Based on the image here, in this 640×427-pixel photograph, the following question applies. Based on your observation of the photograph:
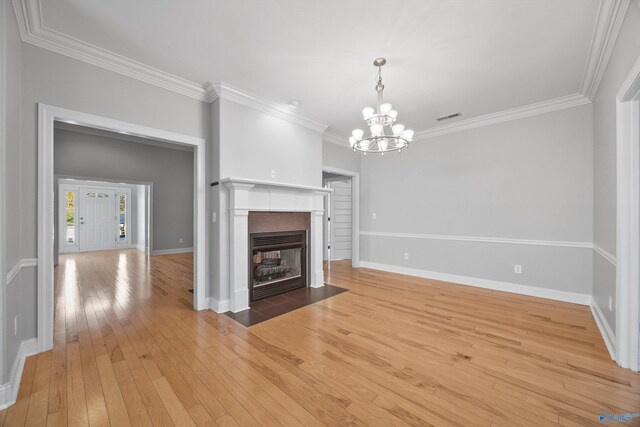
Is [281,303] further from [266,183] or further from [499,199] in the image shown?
[499,199]

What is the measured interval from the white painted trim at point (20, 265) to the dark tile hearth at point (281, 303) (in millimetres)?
1802

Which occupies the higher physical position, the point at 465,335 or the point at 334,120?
the point at 334,120

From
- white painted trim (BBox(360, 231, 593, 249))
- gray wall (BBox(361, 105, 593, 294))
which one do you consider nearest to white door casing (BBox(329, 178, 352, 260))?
white painted trim (BBox(360, 231, 593, 249))

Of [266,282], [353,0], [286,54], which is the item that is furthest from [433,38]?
[266,282]

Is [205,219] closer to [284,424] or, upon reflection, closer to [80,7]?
[80,7]

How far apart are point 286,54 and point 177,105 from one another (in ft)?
5.00

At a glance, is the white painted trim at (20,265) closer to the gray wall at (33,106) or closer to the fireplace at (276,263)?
the gray wall at (33,106)

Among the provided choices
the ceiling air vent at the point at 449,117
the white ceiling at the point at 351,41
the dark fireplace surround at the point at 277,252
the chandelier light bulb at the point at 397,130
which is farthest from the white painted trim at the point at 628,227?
the dark fireplace surround at the point at 277,252

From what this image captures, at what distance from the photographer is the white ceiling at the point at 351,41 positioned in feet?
6.52

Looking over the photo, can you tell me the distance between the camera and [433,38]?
2.31 m

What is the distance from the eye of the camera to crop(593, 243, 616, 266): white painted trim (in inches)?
88.3

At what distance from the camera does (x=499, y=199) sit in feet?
13.1

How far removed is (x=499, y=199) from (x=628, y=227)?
7.13 feet

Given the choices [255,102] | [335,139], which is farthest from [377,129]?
[335,139]
